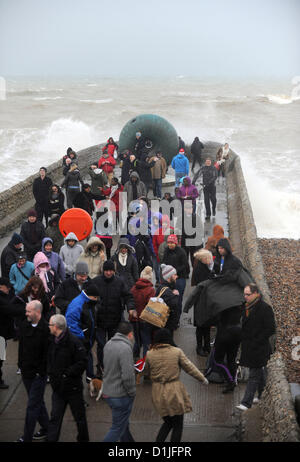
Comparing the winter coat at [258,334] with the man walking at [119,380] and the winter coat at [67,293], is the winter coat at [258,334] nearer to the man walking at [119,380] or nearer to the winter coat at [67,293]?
the man walking at [119,380]

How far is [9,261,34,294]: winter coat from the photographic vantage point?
7.21 m

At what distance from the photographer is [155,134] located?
58.7ft

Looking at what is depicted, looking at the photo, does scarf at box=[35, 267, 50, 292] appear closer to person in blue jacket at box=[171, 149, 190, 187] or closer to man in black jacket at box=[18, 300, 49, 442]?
man in black jacket at box=[18, 300, 49, 442]

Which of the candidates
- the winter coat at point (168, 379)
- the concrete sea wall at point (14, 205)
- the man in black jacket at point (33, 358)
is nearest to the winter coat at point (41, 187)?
the concrete sea wall at point (14, 205)

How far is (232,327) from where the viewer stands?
630cm

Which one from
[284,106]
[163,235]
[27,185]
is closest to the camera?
[163,235]

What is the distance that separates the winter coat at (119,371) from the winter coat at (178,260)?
9.48 feet

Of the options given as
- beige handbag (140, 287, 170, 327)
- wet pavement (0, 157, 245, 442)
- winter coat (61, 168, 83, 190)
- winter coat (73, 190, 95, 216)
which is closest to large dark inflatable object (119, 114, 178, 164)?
winter coat (61, 168, 83, 190)

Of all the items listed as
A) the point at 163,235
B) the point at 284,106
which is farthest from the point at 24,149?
the point at 284,106

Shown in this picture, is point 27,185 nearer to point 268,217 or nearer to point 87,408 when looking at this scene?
point 87,408

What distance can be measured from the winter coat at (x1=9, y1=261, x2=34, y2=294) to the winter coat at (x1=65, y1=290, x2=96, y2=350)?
5.44 feet

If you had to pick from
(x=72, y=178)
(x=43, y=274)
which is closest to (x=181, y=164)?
(x=72, y=178)

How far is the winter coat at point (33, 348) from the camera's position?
5.14 meters
